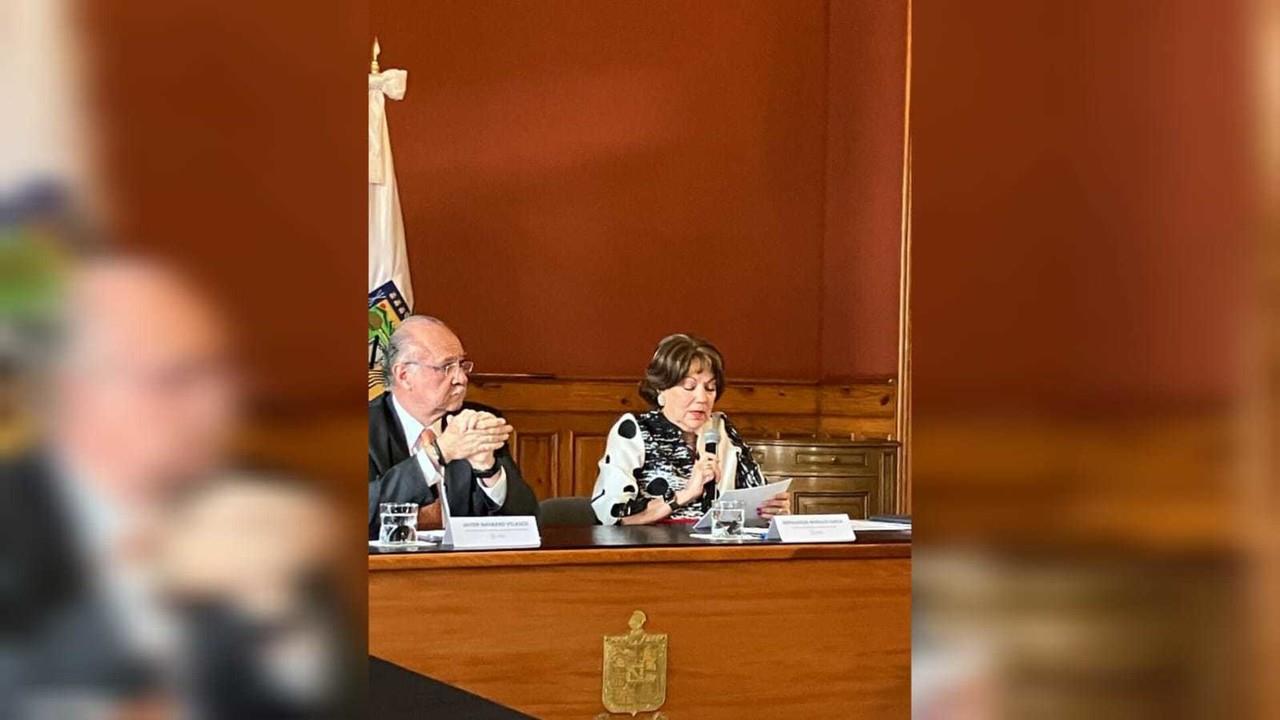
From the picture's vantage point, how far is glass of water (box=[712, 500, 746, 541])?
11.3 ft

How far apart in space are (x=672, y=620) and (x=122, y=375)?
9.65 ft

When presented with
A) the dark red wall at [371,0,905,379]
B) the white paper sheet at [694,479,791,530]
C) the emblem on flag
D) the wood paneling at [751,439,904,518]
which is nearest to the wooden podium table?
the white paper sheet at [694,479,791,530]

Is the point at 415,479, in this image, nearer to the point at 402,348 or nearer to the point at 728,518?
the point at 402,348

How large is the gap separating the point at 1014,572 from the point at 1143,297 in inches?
2.4

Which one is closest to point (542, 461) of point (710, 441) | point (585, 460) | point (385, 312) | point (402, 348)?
point (585, 460)

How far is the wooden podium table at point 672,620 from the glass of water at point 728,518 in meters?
0.16

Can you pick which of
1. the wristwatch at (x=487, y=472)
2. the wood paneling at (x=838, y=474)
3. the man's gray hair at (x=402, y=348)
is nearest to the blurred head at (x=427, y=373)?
the man's gray hair at (x=402, y=348)

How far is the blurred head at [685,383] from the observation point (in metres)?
4.12

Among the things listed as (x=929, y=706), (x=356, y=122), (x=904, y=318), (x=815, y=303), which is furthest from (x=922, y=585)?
(x=815, y=303)

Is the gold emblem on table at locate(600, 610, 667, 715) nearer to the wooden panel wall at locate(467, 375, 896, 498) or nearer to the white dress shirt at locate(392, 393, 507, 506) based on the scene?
the white dress shirt at locate(392, 393, 507, 506)

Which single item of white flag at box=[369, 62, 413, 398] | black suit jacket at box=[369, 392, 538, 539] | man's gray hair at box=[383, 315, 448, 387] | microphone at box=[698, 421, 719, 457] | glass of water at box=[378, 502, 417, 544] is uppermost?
white flag at box=[369, 62, 413, 398]

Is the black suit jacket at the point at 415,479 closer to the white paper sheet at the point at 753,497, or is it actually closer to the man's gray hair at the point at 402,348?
the man's gray hair at the point at 402,348

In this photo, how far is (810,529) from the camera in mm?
3369

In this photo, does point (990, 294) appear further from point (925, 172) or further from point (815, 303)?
point (815, 303)
